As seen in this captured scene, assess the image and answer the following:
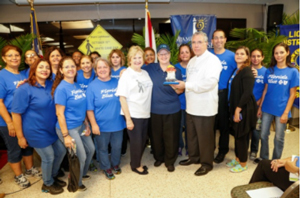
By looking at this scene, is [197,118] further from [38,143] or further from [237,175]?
[38,143]

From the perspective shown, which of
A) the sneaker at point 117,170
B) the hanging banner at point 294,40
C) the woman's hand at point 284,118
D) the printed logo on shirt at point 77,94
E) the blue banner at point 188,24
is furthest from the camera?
the blue banner at point 188,24

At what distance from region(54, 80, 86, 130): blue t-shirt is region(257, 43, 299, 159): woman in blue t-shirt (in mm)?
2405

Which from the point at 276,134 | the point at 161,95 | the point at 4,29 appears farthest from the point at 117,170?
the point at 4,29

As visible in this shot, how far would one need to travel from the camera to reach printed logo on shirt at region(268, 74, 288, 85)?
2516mm

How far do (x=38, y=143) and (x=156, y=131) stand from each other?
4.78 feet

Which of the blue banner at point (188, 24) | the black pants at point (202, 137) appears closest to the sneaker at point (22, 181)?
the black pants at point (202, 137)

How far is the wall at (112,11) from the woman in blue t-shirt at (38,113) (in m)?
4.29

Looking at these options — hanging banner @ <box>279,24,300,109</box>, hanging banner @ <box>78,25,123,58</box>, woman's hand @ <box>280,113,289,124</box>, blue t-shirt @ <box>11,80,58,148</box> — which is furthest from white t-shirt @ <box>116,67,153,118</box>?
hanging banner @ <box>279,24,300,109</box>

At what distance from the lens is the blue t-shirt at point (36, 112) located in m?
2.13

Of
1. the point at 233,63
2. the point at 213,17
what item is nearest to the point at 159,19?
the point at 213,17

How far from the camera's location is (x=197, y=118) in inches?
104

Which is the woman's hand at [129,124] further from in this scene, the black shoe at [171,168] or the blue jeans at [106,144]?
the black shoe at [171,168]

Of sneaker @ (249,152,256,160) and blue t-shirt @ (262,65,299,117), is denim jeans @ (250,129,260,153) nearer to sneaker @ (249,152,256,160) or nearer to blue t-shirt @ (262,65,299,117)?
sneaker @ (249,152,256,160)

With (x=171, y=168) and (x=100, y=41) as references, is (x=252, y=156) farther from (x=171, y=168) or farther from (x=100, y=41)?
(x=100, y=41)
